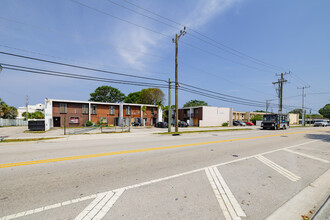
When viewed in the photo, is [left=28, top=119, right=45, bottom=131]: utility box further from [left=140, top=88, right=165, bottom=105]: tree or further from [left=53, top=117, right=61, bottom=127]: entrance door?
[left=140, top=88, right=165, bottom=105]: tree

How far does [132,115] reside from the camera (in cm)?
4062

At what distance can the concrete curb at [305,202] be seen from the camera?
2.66 meters

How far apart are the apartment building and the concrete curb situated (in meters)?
30.0

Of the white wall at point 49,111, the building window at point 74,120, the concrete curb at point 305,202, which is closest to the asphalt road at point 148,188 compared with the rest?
the concrete curb at point 305,202

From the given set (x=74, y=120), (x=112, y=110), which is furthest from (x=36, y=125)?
(x=112, y=110)

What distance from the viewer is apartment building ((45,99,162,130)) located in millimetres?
33031

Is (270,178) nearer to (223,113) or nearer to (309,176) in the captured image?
(309,176)

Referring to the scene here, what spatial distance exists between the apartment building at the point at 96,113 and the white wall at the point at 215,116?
13446 millimetres

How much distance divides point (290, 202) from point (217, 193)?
1.46m

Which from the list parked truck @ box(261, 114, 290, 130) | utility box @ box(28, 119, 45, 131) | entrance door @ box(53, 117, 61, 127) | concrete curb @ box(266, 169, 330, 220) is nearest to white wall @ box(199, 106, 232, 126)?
parked truck @ box(261, 114, 290, 130)

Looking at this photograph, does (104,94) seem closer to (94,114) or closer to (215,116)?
(94,114)

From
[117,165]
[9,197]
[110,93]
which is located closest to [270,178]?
[117,165]

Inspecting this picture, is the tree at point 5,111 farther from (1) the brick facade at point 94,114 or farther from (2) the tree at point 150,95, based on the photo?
(2) the tree at point 150,95

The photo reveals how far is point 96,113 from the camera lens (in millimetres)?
37062
